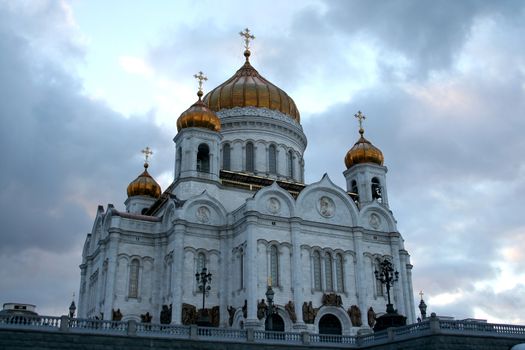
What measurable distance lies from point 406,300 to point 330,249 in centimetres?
653

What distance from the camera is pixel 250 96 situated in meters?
46.3

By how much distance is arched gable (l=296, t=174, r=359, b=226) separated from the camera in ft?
127

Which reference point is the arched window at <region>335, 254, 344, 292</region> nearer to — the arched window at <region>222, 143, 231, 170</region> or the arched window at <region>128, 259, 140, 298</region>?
the arched window at <region>222, 143, 231, 170</region>

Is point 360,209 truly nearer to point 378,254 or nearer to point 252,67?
point 378,254

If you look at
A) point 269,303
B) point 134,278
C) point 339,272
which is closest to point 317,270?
point 339,272

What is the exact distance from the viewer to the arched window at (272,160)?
45.0 meters

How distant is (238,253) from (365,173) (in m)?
12.5

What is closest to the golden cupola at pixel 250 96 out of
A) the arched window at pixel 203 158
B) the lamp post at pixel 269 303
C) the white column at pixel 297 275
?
the arched window at pixel 203 158

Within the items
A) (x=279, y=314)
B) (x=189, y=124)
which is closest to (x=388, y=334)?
(x=279, y=314)

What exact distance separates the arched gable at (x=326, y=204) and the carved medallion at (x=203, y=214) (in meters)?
5.54

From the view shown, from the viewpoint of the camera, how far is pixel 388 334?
88.1ft

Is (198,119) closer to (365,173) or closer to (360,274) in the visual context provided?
(365,173)

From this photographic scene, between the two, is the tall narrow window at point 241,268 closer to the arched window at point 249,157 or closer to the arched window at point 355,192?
the arched window at point 249,157

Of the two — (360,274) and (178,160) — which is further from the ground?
(178,160)
